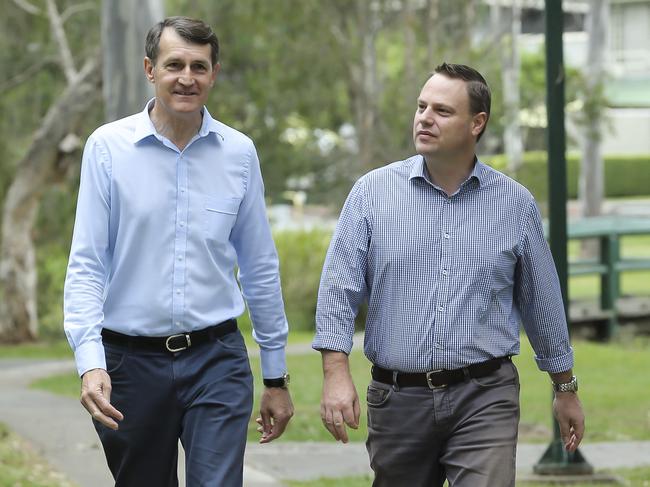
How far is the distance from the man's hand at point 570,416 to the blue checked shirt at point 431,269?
33cm

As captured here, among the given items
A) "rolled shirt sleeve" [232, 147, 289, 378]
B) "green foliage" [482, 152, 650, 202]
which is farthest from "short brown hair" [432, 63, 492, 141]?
"green foliage" [482, 152, 650, 202]

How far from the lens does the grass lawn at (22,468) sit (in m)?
8.30

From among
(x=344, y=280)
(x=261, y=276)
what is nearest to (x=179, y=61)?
(x=261, y=276)

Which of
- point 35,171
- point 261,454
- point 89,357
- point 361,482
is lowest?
point 35,171

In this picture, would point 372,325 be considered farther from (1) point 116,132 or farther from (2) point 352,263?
(1) point 116,132

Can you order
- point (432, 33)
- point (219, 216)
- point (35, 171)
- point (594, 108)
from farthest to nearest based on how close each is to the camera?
point (594, 108) < point (432, 33) < point (35, 171) < point (219, 216)

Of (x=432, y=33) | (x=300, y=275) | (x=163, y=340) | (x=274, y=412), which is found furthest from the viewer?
(x=300, y=275)

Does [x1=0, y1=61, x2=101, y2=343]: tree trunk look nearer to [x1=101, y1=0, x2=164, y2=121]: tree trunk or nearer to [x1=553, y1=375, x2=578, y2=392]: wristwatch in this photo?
[x1=101, y1=0, x2=164, y2=121]: tree trunk

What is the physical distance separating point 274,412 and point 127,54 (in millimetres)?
7090

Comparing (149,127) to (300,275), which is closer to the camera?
(149,127)

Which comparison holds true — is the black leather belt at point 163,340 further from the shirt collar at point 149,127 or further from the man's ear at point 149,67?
the man's ear at point 149,67

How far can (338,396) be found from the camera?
4914 millimetres

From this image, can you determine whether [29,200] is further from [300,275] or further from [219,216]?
[219,216]

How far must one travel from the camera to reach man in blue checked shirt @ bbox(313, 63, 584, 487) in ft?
16.4
